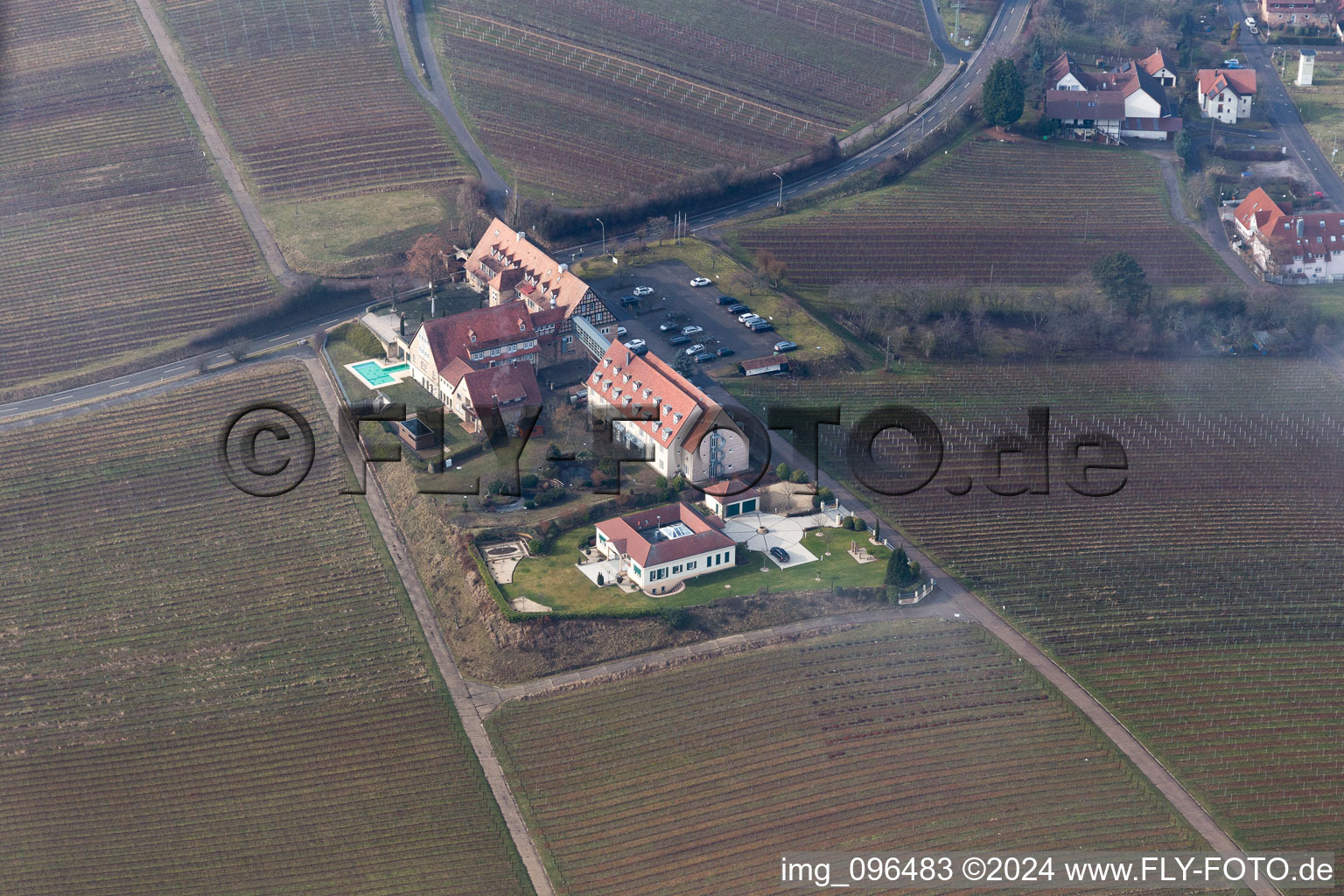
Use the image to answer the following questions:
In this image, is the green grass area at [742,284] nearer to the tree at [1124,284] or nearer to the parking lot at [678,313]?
the parking lot at [678,313]

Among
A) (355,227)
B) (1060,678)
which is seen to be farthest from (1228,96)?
(1060,678)

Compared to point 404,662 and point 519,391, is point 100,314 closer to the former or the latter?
point 519,391

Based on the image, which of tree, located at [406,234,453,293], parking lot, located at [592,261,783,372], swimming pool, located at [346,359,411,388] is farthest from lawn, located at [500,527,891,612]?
tree, located at [406,234,453,293]

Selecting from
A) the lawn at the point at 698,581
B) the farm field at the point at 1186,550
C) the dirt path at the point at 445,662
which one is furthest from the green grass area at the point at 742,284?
the dirt path at the point at 445,662

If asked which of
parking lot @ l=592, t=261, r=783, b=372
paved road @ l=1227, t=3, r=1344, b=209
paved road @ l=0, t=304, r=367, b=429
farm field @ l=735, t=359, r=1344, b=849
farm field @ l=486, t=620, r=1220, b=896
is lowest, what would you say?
farm field @ l=486, t=620, r=1220, b=896

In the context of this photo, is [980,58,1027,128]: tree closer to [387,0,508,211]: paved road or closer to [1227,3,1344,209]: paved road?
[1227,3,1344,209]: paved road

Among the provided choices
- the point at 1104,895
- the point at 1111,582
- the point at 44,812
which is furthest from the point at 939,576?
the point at 44,812

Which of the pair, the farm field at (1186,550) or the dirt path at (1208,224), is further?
the dirt path at (1208,224)
